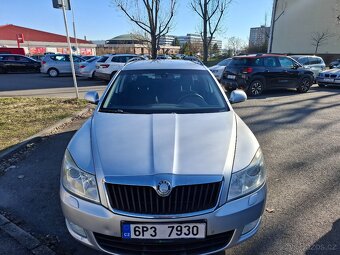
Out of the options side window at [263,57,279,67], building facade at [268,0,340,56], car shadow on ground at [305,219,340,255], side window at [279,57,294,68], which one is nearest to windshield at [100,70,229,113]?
car shadow on ground at [305,219,340,255]

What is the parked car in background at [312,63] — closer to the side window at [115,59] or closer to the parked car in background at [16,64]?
the side window at [115,59]

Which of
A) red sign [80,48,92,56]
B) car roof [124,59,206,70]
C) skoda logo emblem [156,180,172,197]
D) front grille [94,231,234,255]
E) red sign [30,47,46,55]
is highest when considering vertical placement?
car roof [124,59,206,70]

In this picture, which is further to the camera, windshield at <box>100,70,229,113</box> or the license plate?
windshield at <box>100,70,229,113</box>

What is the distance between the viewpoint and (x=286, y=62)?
1227 cm

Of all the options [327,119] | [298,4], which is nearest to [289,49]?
[298,4]

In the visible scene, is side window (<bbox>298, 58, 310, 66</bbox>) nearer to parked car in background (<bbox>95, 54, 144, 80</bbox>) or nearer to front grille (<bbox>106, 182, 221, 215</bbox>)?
parked car in background (<bbox>95, 54, 144, 80</bbox>)

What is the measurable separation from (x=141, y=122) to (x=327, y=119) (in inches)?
252

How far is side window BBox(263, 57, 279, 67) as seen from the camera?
38.5ft

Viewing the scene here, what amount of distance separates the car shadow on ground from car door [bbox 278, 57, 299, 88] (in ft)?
32.8

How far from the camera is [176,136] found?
269cm

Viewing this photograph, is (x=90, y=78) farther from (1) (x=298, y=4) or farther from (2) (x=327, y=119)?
(1) (x=298, y=4)

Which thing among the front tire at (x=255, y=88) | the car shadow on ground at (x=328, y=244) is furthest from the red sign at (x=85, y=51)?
the car shadow on ground at (x=328, y=244)

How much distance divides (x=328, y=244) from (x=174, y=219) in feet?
5.46

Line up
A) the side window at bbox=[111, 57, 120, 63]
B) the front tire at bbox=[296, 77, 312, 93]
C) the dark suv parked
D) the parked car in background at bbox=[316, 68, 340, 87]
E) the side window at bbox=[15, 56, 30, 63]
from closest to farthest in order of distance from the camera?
1. the dark suv parked
2. the front tire at bbox=[296, 77, 312, 93]
3. the parked car in background at bbox=[316, 68, 340, 87]
4. the side window at bbox=[111, 57, 120, 63]
5. the side window at bbox=[15, 56, 30, 63]
